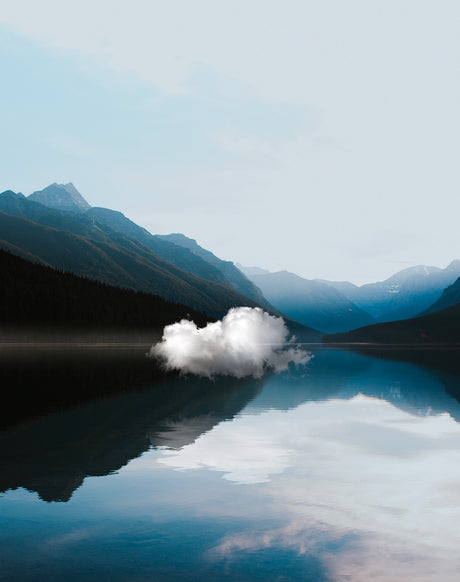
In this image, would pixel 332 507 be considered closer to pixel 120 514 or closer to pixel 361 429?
pixel 120 514

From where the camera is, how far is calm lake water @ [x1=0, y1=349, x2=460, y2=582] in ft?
39.1

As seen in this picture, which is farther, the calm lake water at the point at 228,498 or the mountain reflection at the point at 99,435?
the mountain reflection at the point at 99,435

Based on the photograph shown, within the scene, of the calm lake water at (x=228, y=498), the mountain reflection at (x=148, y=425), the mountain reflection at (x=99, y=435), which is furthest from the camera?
the mountain reflection at (x=148, y=425)

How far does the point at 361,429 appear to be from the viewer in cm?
3108

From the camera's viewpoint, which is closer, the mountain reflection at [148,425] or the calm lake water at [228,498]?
the calm lake water at [228,498]

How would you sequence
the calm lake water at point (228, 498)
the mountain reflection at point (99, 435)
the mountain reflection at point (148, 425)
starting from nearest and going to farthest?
the calm lake water at point (228, 498)
the mountain reflection at point (99, 435)
the mountain reflection at point (148, 425)

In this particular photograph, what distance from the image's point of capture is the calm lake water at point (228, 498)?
1192 centimetres

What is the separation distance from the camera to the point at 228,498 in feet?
55.7

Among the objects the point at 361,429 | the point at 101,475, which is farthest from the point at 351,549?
the point at 361,429

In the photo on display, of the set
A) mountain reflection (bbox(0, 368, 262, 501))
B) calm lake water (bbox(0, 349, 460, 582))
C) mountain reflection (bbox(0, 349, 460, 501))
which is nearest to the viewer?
calm lake water (bbox(0, 349, 460, 582))

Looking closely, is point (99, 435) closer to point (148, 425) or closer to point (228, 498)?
point (148, 425)

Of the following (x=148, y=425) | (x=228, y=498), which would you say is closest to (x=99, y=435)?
(x=148, y=425)

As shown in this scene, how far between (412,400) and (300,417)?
14.3 m

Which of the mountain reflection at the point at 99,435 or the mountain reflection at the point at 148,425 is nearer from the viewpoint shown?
the mountain reflection at the point at 99,435
